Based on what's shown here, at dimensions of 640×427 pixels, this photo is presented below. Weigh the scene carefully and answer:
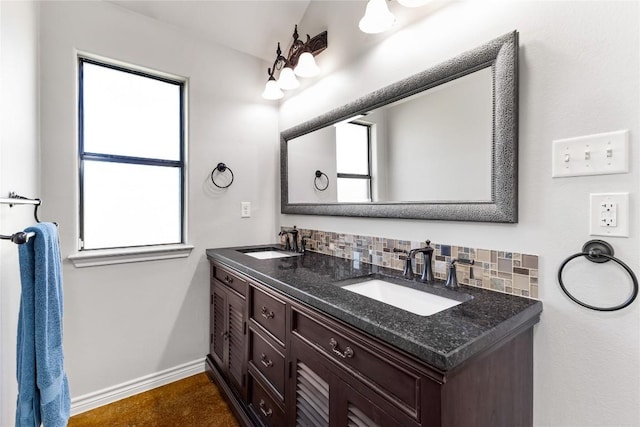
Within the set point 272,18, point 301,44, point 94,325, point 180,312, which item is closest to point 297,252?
point 180,312

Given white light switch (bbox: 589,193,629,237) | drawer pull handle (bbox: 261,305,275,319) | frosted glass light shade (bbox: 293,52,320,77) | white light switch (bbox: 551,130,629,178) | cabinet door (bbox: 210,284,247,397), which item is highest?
frosted glass light shade (bbox: 293,52,320,77)

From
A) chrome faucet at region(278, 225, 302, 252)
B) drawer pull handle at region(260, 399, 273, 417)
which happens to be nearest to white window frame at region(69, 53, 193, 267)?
chrome faucet at region(278, 225, 302, 252)

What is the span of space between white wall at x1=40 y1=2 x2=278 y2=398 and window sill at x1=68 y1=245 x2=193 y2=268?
1.7 inches

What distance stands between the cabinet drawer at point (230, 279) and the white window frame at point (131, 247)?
0.81 ft

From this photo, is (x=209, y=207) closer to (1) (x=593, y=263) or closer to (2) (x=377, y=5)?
(2) (x=377, y=5)

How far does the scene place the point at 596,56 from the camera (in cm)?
90

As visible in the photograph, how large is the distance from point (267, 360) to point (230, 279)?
58 centimetres

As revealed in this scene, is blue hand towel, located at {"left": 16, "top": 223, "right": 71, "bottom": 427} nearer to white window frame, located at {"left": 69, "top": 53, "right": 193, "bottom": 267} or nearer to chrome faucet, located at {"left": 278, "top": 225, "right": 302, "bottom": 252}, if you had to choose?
white window frame, located at {"left": 69, "top": 53, "right": 193, "bottom": 267}

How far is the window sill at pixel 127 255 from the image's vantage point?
5.71 ft

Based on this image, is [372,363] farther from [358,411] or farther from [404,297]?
[404,297]

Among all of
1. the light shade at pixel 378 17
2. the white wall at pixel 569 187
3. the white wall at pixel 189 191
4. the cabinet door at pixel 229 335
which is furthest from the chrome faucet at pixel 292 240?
the light shade at pixel 378 17

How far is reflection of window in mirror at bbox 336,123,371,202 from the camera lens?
1671 mm

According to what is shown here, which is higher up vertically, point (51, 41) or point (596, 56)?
point (51, 41)

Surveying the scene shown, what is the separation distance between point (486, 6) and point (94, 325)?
2581 millimetres
